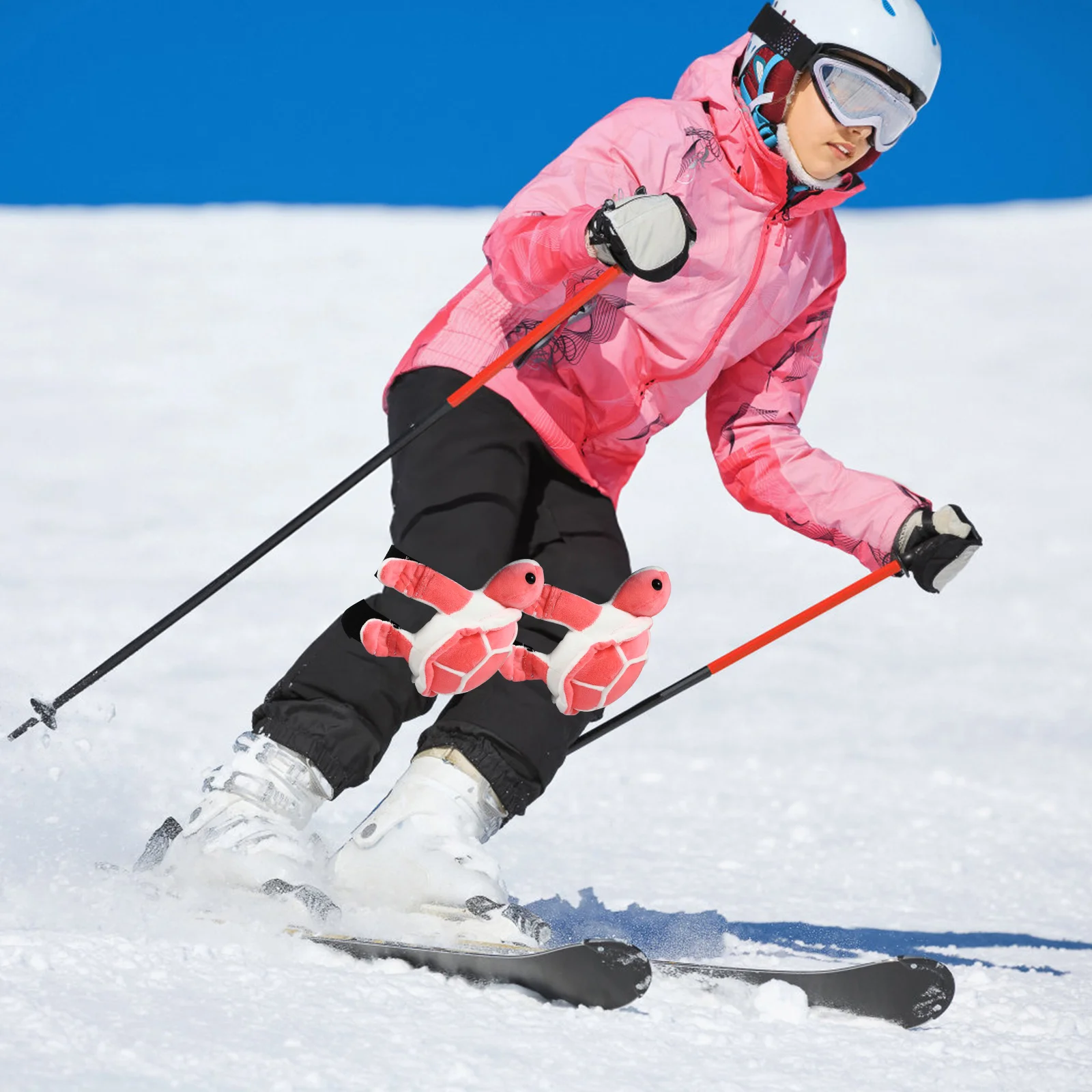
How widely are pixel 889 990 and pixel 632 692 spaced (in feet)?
13.9

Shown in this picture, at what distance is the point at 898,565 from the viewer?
2.97m

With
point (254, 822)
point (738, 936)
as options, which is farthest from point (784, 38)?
point (738, 936)

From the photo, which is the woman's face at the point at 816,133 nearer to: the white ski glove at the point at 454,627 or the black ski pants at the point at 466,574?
the black ski pants at the point at 466,574

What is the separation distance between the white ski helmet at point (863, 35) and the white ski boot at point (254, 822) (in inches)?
66.0

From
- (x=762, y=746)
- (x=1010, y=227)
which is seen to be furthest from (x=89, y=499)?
(x=1010, y=227)

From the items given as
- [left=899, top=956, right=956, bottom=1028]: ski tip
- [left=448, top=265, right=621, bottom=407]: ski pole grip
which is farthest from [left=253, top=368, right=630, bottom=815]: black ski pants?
[left=899, top=956, right=956, bottom=1028]: ski tip

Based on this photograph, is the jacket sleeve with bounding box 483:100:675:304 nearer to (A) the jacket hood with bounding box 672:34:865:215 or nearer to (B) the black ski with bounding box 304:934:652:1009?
(A) the jacket hood with bounding box 672:34:865:215

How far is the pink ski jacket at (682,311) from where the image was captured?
2787 mm

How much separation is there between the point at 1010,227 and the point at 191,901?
52.9 ft

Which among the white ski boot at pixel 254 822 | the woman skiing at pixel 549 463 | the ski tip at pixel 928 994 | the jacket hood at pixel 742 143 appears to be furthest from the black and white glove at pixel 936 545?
the white ski boot at pixel 254 822

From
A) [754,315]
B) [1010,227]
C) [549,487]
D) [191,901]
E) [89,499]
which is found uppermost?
[1010,227]

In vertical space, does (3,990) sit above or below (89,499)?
below

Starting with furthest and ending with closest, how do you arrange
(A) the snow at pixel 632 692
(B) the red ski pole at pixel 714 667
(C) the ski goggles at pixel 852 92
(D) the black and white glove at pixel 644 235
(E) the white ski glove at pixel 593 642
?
(B) the red ski pole at pixel 714 667
(E) the white ski glove at pixel 593 642
(C) the ski goggles at pixel 852 92
(D) the black and white glove at pixel 644 235
(A) the snow at pixel 632 692

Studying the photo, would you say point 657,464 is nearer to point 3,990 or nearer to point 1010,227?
point 1010,227
